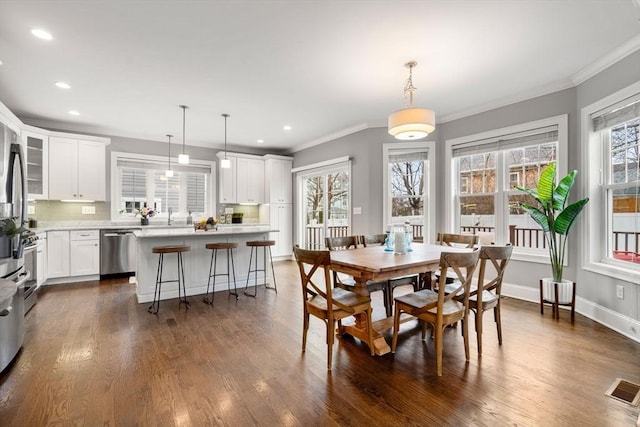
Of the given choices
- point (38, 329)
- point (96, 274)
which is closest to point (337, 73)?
point (38, 329)

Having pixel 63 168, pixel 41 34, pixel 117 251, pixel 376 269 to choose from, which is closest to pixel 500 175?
pixel 376 269

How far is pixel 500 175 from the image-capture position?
4449 millimetres

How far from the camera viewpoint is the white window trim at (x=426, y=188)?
199 inches

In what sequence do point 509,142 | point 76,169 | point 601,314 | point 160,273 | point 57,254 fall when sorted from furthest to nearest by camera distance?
point 76,169 < point 57,254 < point 509,142 < point 160,273 < point 601,314

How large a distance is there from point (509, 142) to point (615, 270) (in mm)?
2004

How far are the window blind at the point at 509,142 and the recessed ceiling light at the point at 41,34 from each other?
511 cm

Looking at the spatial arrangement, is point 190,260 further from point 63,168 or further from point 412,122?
point 412,122

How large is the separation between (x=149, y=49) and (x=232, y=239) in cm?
268

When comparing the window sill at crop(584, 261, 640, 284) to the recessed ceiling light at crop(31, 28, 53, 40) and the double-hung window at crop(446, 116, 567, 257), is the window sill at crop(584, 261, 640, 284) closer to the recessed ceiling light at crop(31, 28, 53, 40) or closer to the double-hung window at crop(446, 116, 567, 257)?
the double-hung window at crop(446, 116, 567, 257)

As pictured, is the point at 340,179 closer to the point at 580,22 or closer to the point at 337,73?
the point at 337,73

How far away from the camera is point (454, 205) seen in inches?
195

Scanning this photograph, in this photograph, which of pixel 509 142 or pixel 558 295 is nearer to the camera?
pixel 558 295

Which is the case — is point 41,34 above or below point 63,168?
above

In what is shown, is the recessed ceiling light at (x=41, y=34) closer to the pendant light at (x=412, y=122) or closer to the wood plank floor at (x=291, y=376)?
the wood plank floor at (x=291, y=376)
